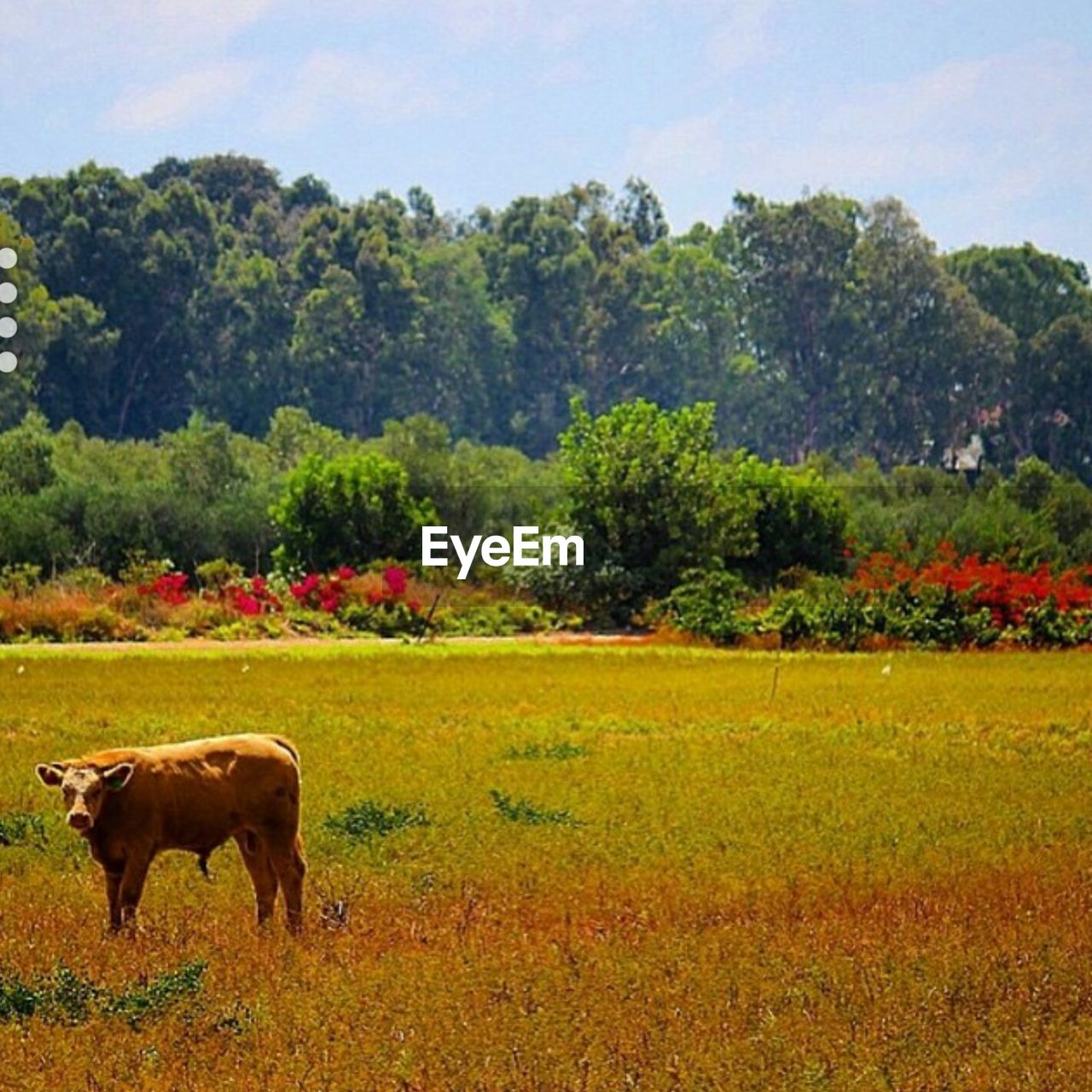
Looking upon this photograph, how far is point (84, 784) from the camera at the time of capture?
1164 centimetres

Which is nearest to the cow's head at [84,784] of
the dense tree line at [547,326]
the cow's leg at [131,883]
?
the cow's leg at [131,883]

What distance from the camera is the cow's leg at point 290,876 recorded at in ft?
41.5

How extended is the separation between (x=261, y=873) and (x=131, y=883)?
883 mm

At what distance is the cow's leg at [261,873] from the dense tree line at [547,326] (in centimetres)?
8044

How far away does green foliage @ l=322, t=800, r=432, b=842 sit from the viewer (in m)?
16.6

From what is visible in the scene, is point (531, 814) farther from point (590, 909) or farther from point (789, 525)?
point (789, 525)

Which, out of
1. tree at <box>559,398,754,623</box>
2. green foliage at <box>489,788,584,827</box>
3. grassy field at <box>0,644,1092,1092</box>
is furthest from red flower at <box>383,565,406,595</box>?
green foliage at <box>489,788,584,827</box>

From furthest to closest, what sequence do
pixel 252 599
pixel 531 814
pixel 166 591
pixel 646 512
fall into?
1. pixel 646 512
2. pixel 252 599
3. pixel 166 591
4. pixel 531 814

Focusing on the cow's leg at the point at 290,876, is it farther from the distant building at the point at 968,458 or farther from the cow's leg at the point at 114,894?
the distant building at the point at 968,458

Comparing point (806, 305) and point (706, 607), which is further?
point (806, 305)

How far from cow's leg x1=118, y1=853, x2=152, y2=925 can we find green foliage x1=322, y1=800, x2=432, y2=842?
4064 mm

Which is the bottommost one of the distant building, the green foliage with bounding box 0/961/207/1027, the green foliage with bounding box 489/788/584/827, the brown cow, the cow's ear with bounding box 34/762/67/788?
the green foliage with bounding box 489/788/584/827

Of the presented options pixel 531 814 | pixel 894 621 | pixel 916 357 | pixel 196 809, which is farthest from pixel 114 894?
pixel 916 357

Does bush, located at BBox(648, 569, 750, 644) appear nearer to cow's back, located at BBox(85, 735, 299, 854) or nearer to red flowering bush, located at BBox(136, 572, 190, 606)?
red flowering bush, located at BBox(136, 572, 190, 606)
